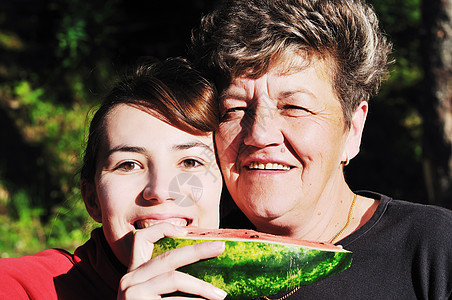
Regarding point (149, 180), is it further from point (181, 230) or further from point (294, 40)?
point (294, 40)

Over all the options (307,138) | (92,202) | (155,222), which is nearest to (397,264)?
(307,138)

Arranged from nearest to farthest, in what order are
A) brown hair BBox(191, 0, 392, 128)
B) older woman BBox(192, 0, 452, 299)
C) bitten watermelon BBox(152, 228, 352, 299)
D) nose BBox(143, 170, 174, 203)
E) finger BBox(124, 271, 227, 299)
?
finger BBox(124, 271, 227, 299) < bitten watermelon BBox(152, 228, 352, 299) < nose BBox(143, 170, 174, 203) < older woman BBox(192, 0, 452, 299) < brown hair BBox(191, 0, 392, 128)

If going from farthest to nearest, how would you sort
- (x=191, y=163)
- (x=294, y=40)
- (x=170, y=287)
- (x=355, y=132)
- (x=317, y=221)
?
(x=355, y=132), (x=317, y=221), (x=294, y=40), (x=191, y=163), (x=170, y=287)

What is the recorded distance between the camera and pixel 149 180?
2734 mm

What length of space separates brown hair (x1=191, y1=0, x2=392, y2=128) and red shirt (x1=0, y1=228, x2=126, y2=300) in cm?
127

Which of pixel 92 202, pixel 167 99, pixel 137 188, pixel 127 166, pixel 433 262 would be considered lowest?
pixel 433 262

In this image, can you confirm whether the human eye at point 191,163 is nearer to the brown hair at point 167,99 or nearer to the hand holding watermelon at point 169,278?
the brown hair at point 167,99

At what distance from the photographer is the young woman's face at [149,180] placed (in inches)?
107

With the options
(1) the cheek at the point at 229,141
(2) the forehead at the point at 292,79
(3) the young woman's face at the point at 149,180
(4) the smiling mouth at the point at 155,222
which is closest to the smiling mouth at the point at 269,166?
(1) the cheek at the point at 229,141

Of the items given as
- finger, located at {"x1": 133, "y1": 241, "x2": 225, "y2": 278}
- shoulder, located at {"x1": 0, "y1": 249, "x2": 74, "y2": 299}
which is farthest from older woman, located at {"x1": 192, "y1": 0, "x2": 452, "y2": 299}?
shoulder, located at {"x1": 0, "y1": 249, "x2": 74, "y2": 299}

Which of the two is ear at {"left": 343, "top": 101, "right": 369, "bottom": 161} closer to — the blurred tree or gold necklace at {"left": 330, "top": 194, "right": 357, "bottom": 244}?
gold necklace at {"left": 330, "top": 194, "right": 357, "bottom": 244}

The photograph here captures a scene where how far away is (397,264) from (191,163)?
127 cm

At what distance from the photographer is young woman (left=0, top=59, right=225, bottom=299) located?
271 centimetres

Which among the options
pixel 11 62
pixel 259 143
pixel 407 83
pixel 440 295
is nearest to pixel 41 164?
pixel 11 62
